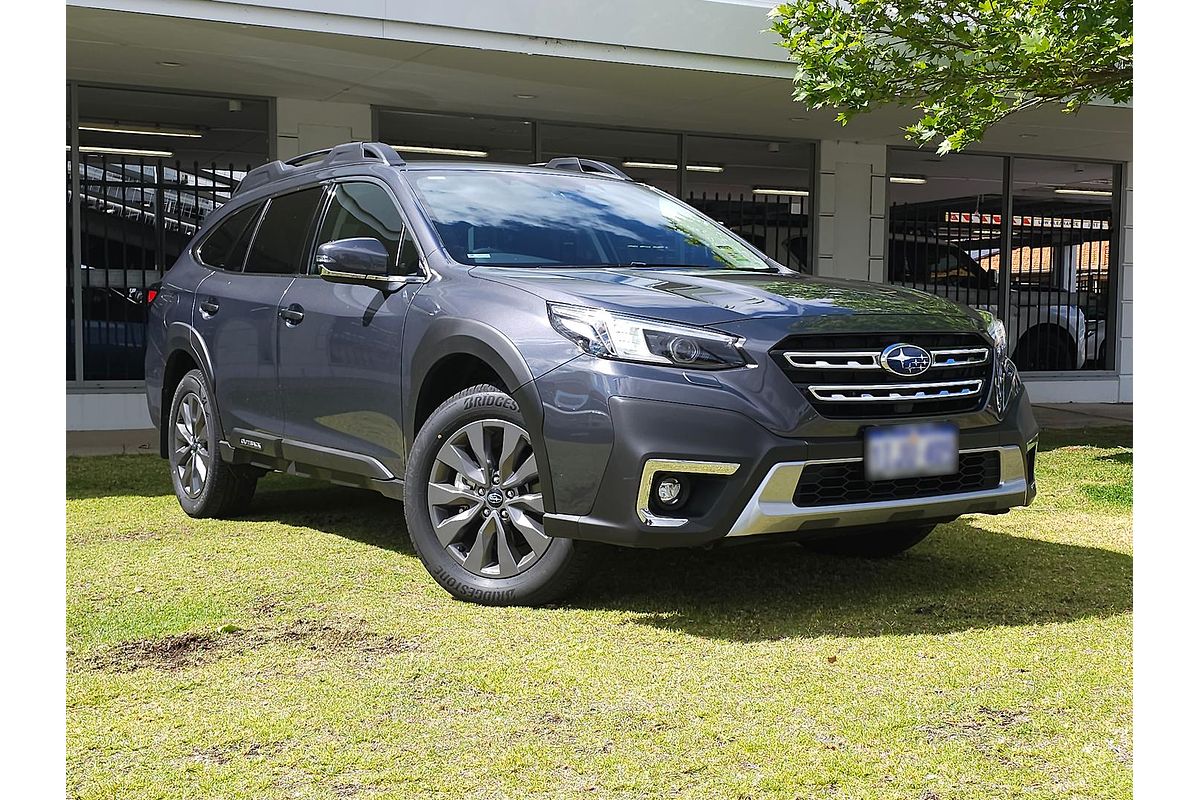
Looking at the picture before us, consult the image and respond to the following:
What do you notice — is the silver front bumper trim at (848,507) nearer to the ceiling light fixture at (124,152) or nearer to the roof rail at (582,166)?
the roof rail at (582,166)

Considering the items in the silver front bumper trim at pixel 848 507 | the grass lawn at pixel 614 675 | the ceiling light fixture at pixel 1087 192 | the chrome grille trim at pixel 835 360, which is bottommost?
the grass lawn at pixel 614 675

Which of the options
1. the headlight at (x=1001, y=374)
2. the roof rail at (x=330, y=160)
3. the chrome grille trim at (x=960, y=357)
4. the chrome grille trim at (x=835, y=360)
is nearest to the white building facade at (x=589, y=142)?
the roof rail at (x=330, y=160)

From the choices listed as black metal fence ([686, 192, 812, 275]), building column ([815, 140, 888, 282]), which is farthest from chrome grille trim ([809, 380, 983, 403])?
Answer: building column ([815, 140, 888, 282])

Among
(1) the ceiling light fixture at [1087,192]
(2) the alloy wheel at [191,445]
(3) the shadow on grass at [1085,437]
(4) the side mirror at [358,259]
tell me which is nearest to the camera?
(4) the side mirror at [358,259]

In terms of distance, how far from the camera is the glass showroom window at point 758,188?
535 inches

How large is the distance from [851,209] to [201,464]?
30.8 feet

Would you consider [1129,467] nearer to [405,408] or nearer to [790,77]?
[790,77]

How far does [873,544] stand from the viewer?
5.66 m

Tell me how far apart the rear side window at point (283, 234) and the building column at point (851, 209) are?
876 centimetres

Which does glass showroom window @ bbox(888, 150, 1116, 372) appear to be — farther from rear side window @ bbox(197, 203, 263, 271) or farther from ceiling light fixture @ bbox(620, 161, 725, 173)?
rear side window @ bbox(197, 203, 263, 271)

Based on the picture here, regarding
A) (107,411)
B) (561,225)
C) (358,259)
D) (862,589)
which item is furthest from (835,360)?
(107,411)

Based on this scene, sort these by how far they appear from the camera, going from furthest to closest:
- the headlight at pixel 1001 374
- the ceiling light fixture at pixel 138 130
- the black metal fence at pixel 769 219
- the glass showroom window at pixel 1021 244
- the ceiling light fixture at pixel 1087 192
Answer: the ceiling light fixture at pixel 1087 192, the glass showroom window at pixel 1021 244, the black metal fence at pixel 769 219, the ceiling light fixture at pixel 138 130, the headlight at pixel 1001 374

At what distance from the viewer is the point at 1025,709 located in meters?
3.50
